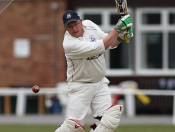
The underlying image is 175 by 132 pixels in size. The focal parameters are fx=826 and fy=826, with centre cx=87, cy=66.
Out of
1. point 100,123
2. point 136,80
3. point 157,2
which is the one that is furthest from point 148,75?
point 100,123

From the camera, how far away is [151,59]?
23.2 metres

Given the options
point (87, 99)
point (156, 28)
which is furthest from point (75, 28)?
point (156, 28)

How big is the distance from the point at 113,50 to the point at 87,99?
40.6ft

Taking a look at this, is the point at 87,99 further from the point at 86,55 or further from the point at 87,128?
the point at 87,128

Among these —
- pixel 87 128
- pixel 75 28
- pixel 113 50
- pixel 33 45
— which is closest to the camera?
pixel 75 28

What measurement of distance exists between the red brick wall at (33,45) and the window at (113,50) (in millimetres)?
921

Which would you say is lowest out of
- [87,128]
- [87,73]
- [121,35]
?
[87,128]

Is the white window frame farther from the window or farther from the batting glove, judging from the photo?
the batting glove

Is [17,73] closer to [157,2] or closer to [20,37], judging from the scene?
[20,37]

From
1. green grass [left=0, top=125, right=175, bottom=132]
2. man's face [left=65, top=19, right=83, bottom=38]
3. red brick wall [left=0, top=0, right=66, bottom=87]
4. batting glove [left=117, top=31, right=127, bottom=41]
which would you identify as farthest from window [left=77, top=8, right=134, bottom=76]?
man's face [left=65, top=19, right=83, bottom=38]

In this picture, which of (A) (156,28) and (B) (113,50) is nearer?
(A) (156,28)

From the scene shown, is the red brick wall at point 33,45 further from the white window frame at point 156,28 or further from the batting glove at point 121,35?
the batting glove at point 121,35

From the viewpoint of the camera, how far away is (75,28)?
10.4 m

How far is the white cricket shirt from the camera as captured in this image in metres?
10.3
